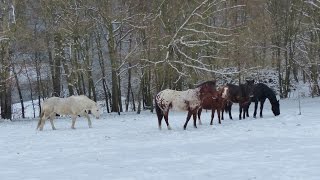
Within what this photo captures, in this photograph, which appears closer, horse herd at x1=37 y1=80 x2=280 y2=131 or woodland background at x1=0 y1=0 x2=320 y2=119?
horse herd at x1=37 y1=80 x2=280 y2=131

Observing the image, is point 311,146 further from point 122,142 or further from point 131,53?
point 131,53

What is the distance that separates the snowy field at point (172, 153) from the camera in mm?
7961

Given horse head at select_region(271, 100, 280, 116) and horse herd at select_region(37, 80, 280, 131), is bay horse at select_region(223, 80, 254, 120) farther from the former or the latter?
horse head at select_region(271, 100, 280, 116)

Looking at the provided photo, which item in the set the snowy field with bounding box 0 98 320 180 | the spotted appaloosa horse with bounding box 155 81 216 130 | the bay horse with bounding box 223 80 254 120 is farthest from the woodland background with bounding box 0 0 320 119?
the snowy field with bounding box 0 98 320 180

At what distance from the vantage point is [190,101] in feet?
50.4

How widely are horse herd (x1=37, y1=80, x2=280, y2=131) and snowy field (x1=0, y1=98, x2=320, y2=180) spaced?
917 mm

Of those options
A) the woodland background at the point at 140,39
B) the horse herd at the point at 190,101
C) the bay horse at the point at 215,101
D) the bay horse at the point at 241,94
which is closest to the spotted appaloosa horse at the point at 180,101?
the horse herd at the point at 190,101

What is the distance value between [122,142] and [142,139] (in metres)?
0.69

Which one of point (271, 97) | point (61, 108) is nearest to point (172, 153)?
point (61, 108)

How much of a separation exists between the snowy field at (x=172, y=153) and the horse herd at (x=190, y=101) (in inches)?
36.1

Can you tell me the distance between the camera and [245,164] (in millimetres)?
8469

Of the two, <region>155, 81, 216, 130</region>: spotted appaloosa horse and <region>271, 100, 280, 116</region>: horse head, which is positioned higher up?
<region>155, 81, 216, 130</region>: spotted appaloosa horse

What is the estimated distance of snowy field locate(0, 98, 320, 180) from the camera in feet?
Answer: 26.1

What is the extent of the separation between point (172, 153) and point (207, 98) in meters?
6.46
